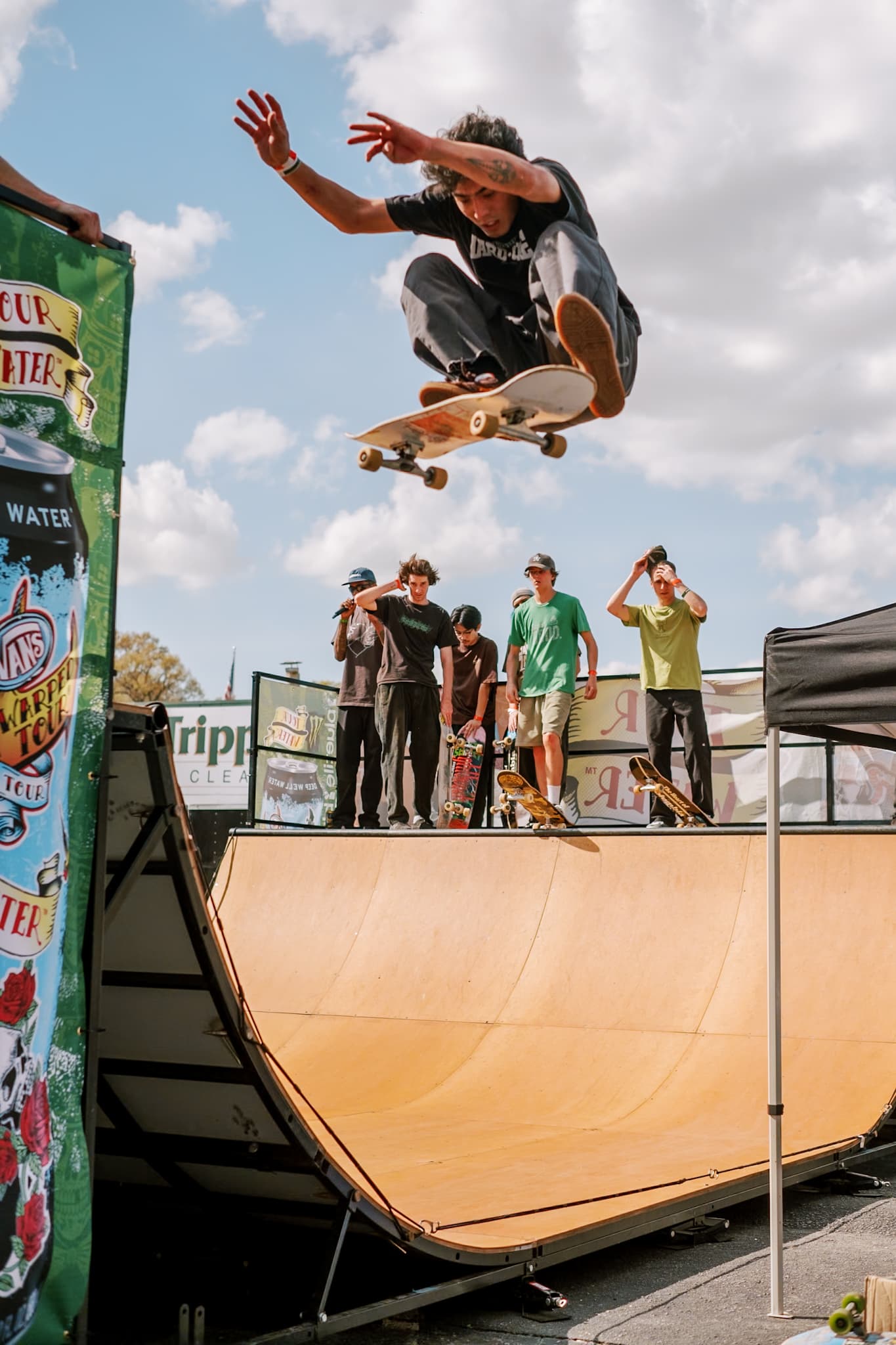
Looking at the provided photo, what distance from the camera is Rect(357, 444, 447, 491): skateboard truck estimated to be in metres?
5.24

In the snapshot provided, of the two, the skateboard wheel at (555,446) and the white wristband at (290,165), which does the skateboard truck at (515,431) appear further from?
the white wristband at (290,165)

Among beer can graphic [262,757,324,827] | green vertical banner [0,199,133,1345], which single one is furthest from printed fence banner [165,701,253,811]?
green vertical banner [0,199,133,1345]

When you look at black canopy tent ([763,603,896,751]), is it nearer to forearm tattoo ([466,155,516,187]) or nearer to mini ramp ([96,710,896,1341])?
forearm tattoo ([466,155,516,187])

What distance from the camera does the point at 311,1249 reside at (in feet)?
15.4

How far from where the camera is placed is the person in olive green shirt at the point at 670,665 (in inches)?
412

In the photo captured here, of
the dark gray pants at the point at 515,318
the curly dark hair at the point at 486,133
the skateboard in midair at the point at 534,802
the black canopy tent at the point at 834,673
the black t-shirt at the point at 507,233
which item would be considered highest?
the curly dark hair at the point at 486,133

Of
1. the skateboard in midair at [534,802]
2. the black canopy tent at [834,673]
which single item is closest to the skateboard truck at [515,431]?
the black canopy tent at [834,673]

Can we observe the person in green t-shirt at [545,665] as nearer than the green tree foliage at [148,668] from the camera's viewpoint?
Yes

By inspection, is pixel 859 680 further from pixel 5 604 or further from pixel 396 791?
pixel 396 791

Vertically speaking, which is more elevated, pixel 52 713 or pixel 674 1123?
pixel 52 713

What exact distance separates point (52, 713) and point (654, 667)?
753cm

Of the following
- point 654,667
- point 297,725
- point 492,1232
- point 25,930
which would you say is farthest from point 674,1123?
point 297,725

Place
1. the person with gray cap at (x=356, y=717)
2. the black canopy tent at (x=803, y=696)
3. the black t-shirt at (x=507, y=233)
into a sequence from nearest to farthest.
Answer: the black canopy tent at (x=803, y=696)
the black t-shirt at (x=507, y=233)
the person with gray cap at (x=356, y=717)

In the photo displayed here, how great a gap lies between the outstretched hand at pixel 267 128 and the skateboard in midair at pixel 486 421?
3.87 ft
